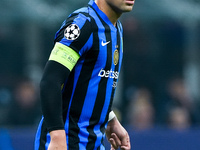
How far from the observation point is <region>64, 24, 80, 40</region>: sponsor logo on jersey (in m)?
3.03

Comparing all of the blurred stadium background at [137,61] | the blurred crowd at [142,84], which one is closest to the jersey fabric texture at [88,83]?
the blurred stadium background at [137,61]

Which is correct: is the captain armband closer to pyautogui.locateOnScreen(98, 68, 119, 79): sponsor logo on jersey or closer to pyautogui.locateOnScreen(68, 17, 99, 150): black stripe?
pyautogui.locateOnScreen(68, 17, 99, 150): black stripe

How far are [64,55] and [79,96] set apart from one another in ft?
1.02

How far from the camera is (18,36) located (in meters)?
7.67

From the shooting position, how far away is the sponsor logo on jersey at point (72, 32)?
303 centimetres

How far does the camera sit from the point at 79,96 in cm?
320

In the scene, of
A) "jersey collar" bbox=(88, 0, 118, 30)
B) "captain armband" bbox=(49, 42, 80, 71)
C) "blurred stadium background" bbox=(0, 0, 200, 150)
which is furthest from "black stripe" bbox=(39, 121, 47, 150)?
"blurred stadium background" bbox=(0, 0, 200, 150)

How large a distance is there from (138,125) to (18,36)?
81.5 inches

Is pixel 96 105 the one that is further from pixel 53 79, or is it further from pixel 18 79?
pixel 18 79

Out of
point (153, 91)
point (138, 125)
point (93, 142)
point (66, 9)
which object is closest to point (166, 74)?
point (153, 91)

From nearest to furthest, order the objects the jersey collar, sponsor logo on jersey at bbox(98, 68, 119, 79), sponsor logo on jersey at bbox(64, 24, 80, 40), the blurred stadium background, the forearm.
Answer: the forearm < sponsor logo on jersey at bbox(64, 24, 80, 40) < sponsor logo on jersey at bbox(98, 68, 119, 79) < the jersey collar < the blurred stadium background

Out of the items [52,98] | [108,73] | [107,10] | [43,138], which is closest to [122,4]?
[107,10]

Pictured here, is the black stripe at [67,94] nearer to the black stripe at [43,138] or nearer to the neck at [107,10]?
the black stripe at [43,138]

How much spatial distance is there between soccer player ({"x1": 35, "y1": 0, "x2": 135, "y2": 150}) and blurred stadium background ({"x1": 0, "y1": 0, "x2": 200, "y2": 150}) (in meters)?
4.01
